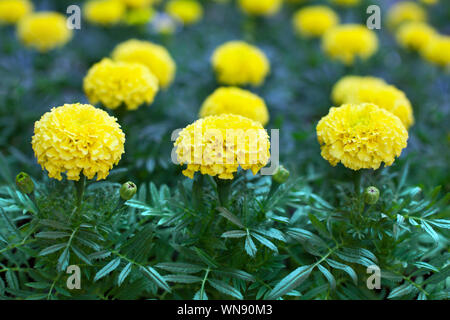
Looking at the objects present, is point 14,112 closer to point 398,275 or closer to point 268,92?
point 268,92

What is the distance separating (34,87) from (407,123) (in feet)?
7.84

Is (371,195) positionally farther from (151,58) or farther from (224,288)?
(151,58)

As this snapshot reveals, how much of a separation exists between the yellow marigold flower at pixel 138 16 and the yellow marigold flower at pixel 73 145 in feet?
7.19

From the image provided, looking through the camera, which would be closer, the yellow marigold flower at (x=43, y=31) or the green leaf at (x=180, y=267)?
the green leaf at (x=180, y=267)

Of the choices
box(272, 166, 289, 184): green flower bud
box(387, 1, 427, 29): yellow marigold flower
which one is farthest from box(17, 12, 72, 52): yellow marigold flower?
box(387, 1, 427, 29): yellow marigold flower

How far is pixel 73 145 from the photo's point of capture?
132cm

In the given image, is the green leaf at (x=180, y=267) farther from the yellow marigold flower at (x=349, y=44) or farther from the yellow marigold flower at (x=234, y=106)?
the yellow marigold flower at (x=349, y=44)

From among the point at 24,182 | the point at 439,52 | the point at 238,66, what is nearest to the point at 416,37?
the point at 439,52

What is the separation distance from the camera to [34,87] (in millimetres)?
2836

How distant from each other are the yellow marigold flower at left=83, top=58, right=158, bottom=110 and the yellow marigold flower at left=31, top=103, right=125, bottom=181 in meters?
0.47

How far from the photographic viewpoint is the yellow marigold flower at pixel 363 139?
4.71ft

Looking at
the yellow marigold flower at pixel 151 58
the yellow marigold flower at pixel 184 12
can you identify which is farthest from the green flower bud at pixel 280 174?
the yellow marigold flower at pixel 184 12

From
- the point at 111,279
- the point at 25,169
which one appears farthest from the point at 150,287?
the point at 25,169

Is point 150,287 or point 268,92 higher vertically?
point 268,92
